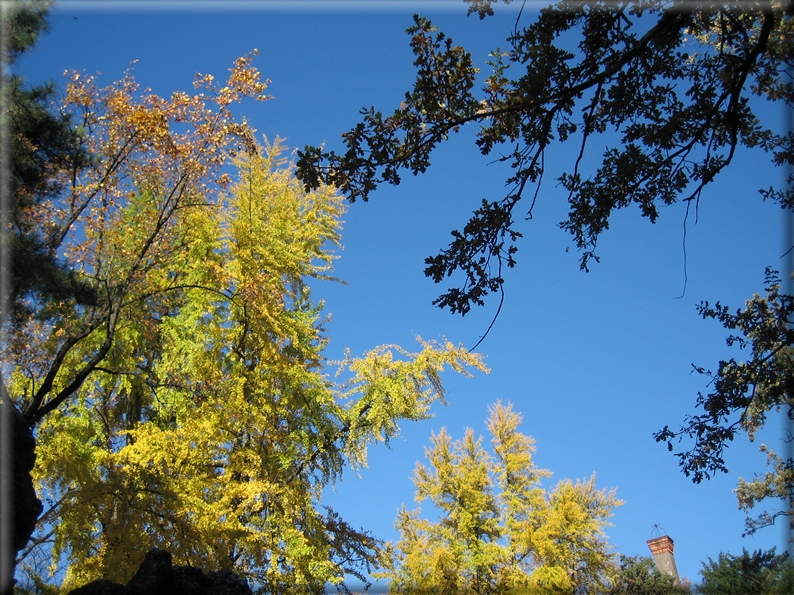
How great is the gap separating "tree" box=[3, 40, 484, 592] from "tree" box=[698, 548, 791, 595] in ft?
25.5

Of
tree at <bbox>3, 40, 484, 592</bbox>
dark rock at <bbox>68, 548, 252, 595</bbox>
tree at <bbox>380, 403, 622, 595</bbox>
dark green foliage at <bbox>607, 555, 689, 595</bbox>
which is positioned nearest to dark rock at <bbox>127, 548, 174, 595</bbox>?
dark rock at <bbox>68, 548, 252, 595</bbox>

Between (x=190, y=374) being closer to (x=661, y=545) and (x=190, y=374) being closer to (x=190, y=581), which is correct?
(x=190, y=581)

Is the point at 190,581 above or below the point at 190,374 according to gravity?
below

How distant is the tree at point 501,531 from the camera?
1347 centimetres

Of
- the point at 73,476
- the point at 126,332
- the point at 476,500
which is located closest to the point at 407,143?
the point at 73,476

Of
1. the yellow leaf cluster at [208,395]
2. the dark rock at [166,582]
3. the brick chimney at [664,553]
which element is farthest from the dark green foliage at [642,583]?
the dark rock at [166,582]

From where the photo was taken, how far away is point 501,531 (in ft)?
46.6

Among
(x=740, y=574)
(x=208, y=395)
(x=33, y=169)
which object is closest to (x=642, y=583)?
(x=740, y=574)

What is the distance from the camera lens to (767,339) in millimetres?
4555

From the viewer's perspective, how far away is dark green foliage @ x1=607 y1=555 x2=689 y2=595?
1727 centimetres

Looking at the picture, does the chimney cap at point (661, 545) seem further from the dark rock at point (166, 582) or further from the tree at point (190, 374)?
the dark rock at point (166, 582)

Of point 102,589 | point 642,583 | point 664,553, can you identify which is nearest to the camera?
point 102,589

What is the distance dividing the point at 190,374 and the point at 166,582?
16.3 ft

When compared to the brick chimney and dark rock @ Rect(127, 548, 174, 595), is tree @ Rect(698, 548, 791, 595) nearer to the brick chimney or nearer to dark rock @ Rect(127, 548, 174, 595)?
the brick chimney
